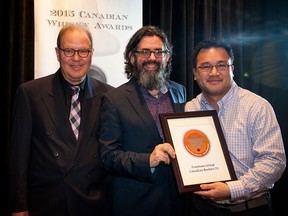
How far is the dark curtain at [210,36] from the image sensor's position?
3098 mm

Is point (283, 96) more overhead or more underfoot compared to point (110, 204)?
more overhead

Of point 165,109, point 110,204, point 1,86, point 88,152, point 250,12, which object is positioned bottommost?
point 110,204

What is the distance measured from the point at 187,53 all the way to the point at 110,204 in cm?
201

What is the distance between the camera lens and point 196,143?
1.91 metres

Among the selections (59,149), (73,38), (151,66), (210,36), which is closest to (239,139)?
(151,66)

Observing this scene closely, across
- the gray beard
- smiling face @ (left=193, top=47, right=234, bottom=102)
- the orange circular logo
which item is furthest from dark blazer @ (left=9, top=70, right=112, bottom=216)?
smiling face @ (left=193, top=47, right=234, bottom=102)

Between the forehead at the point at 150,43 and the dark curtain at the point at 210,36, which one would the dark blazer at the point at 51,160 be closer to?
the forehead at the point at 150,43

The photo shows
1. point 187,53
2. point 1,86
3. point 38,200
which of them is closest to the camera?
point 38,200

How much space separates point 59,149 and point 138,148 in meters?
0.52

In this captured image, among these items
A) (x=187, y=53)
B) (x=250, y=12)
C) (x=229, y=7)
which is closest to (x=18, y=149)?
(x=187, y=53)

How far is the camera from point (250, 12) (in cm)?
389

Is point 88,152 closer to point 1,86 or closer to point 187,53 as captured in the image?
point 1,86

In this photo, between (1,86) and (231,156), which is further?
(1,86)

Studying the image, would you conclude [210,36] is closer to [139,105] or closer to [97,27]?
[97,27]
